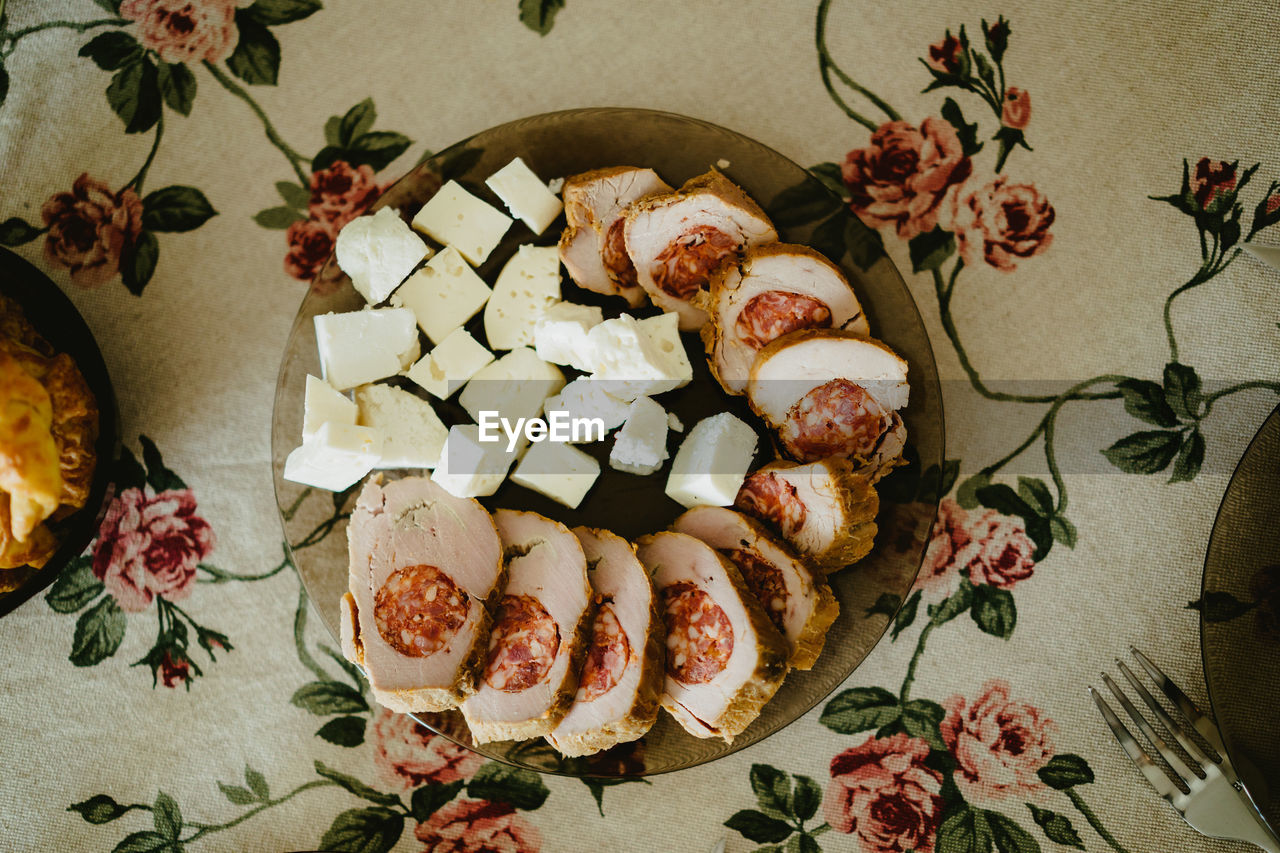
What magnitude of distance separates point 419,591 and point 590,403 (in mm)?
474

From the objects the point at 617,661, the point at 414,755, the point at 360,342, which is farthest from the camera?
the point at 414,755

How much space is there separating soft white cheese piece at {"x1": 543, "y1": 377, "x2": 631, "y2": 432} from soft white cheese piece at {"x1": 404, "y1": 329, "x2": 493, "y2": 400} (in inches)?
6.9

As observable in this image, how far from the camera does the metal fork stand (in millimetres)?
1291

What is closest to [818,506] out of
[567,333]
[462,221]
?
[567,333]

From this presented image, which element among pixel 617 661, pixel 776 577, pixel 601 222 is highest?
pixel 601 222

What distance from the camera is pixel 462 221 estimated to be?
1442 millimetres

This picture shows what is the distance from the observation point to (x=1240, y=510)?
1.23 meters

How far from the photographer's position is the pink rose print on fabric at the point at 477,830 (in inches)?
58.7

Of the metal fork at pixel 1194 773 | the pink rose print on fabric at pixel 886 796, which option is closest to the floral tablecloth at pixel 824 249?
the pink rose print on fabric at pixel 886 796

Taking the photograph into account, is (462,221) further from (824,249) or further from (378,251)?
(824,249)

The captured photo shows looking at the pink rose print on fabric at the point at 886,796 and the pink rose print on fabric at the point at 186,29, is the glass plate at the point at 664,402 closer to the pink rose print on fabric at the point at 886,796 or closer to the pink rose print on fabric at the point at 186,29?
the pink rose print on fabric at the point at 886,796

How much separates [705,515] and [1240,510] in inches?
36.2

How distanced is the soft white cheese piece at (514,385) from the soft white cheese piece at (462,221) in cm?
23

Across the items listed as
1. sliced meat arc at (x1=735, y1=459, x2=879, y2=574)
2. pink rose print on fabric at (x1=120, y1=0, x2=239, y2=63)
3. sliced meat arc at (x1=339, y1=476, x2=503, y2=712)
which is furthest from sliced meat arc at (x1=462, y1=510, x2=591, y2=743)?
pink rose print on fabric at (x1=120, y1=0, x2=239, y2=63)
